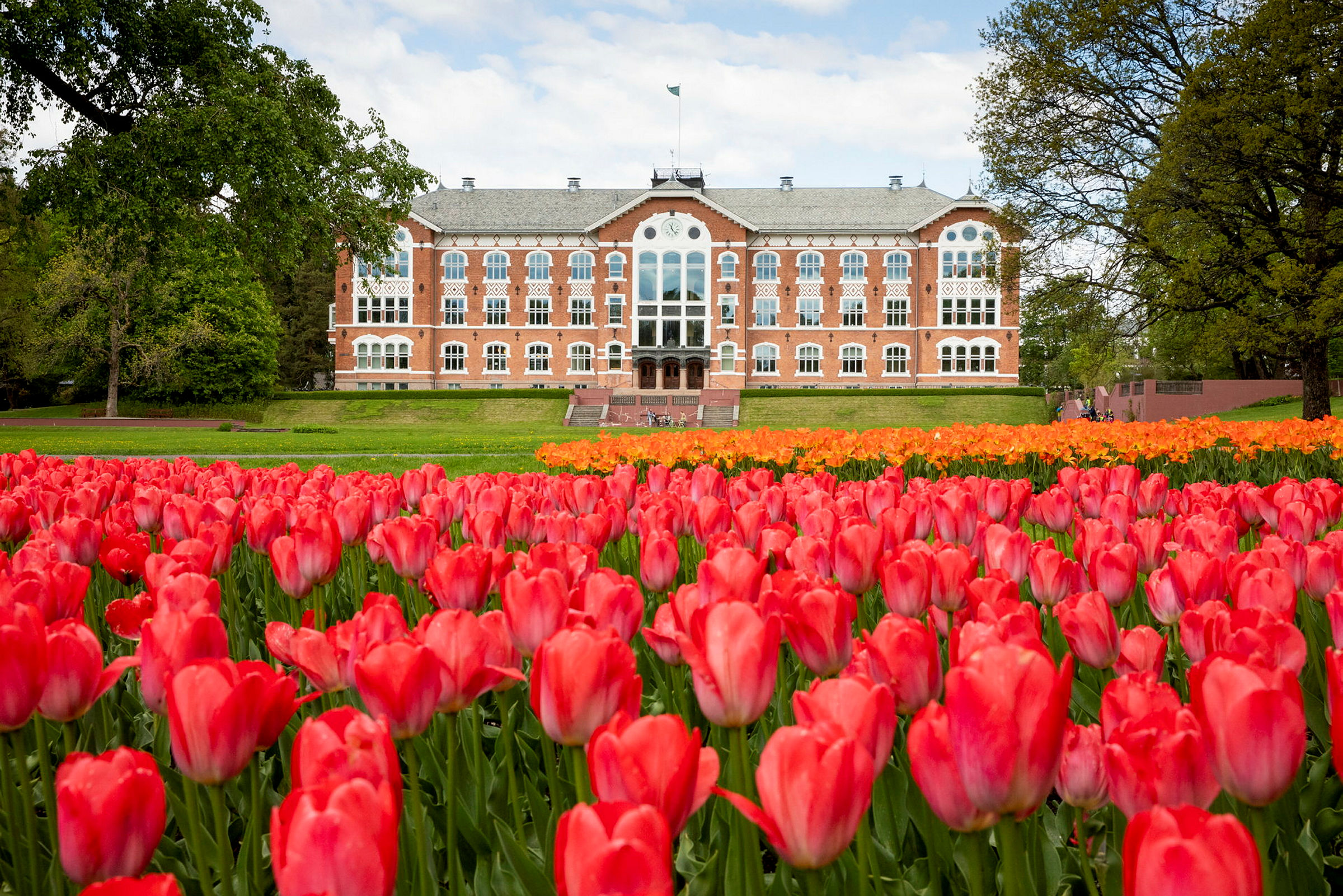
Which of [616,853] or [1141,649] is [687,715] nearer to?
[1141,649]

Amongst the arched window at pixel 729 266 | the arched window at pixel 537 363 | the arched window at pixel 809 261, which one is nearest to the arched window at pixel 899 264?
the arched window at pixel 809 261

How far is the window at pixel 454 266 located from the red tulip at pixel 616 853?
45.4 metres

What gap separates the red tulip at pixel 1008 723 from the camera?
29.5 inches

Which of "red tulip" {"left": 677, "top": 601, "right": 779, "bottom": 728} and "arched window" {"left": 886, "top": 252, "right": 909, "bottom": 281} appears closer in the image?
"red tulip" {"left": 677, "top": 601, "right": 779, "bottom": 728}

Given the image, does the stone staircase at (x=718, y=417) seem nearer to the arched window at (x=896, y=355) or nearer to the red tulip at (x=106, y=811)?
the arched window at (x=896, y=355)

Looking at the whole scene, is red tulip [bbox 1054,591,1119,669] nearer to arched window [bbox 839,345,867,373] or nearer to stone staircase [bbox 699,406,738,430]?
stone staircase [bbox 699,406,738,430]

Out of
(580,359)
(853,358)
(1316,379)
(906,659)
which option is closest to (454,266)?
(580,359)

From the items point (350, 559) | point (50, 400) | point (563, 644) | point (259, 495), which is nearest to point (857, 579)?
point (563, 644)

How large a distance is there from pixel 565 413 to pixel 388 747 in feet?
117

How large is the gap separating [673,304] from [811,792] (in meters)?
43.0

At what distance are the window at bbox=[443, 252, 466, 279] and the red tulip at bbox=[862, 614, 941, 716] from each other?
148 ft

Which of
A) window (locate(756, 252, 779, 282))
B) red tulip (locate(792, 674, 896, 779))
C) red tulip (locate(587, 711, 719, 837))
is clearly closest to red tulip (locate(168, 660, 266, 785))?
red tulip (locate(587, 711, 719, 837))

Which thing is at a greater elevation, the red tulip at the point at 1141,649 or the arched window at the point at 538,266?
the arched window at the point at 538,266

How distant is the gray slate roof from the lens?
43625 mm
